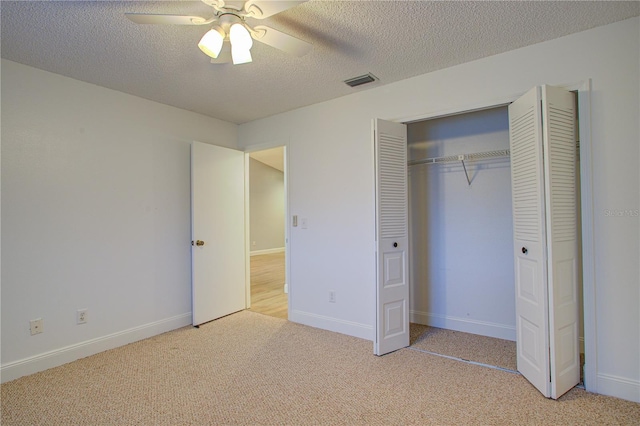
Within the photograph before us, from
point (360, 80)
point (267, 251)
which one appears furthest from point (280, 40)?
point (267, 251)

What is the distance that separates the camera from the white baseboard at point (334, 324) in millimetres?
3176

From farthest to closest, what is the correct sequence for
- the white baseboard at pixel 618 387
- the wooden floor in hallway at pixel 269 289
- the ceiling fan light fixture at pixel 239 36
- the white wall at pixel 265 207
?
the white wall at pixel 265 207 → the wooden floor in hallway at pixel 269 289 → the white baseboard at pixel 618 387 → the ceiling fan light fixture at pixel 239 36

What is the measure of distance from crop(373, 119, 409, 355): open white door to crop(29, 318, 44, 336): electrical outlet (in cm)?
274

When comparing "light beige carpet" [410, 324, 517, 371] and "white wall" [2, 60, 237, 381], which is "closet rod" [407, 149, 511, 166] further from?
"white wall" [2, 60, 237, 381]

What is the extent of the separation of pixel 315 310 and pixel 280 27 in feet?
8.95

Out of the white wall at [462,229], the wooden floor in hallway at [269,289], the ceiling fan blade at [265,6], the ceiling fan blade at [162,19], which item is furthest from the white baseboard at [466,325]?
the ceiling fan blade at [162,19]

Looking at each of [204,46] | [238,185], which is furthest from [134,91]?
[204,46]

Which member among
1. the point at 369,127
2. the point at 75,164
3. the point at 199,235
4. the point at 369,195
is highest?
the point at 369,127

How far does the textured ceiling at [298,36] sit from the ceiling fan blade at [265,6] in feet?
1.15

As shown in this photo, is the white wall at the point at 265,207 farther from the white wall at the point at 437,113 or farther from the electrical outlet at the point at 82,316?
the electrical outlet at the point at 82,316

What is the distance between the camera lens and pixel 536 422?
6.03ft

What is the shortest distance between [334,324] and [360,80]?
2457 millimetres

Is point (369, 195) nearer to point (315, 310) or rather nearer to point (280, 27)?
point (315, 310)

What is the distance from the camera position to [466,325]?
3316 millimetres
